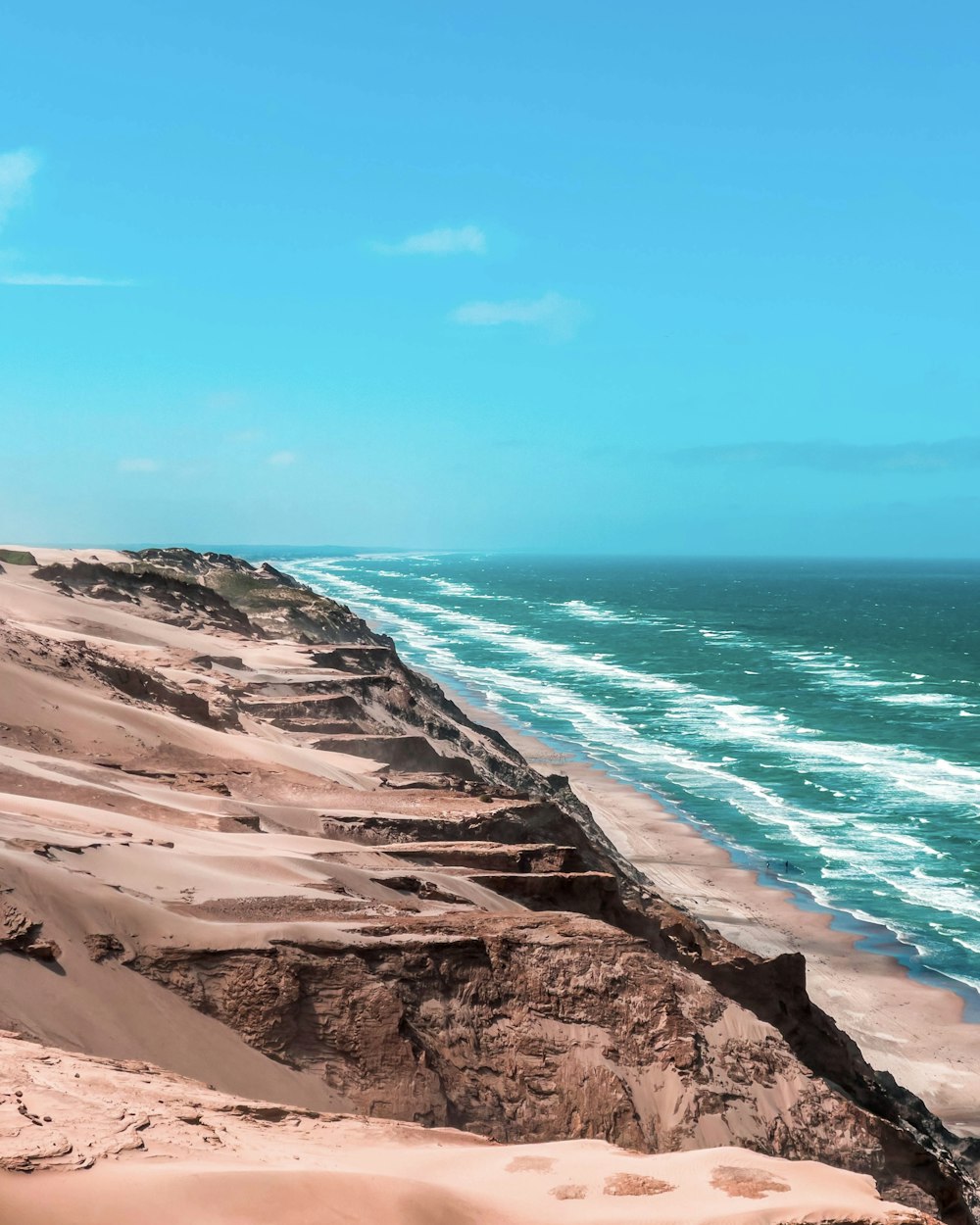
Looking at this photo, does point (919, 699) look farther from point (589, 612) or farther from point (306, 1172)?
point (589, 612)

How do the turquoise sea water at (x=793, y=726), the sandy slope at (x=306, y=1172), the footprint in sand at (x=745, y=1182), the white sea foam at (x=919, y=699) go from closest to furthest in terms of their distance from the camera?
1. the sandy slope at (x=306, y=1172)
2. the footprint in sand at (x=745, y=1182)
3. the turquoise sea water at (x=793, y=726)
4. the white sea foam at (x=919, y=699)

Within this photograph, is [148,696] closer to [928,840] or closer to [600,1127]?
[600,1127]

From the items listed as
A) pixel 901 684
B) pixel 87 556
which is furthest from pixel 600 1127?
pixel 901 684

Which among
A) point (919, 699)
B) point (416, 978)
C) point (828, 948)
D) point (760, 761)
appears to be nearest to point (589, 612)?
point (919, 699)

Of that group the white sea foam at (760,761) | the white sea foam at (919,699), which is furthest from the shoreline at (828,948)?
the white sea foam at (919,699)

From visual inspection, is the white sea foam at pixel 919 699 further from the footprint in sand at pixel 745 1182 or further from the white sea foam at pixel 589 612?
the footprint in sand at pixel 745 1182

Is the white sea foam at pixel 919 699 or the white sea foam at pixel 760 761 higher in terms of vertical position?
the white sea foam at pixel 919 699
